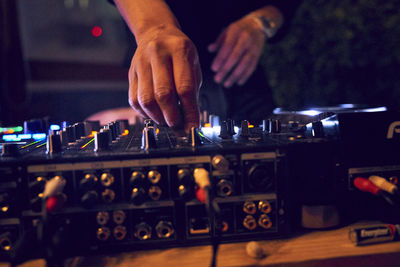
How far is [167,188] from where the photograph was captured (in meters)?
0.59

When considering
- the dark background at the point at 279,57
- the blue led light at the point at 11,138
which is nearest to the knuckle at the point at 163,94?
the blue led light at the point at 11,138

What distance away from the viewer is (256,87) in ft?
5.37

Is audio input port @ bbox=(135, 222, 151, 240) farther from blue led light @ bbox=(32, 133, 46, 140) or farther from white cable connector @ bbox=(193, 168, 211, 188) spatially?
blue led light @ bbox=(32, 133, 46, 140)

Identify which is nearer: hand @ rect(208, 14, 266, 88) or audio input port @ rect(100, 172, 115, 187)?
audio input port @ rect(100, 172, 115, 187)

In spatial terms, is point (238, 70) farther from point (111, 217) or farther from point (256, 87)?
point (111, 217)

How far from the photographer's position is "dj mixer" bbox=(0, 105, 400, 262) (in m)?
0.56

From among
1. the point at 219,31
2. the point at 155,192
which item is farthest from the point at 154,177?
the point at 219,31

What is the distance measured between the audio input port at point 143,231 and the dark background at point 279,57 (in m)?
1.13

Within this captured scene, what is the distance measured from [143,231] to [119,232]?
0.15ft

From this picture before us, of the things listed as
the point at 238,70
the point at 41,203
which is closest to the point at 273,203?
the point at 41,203

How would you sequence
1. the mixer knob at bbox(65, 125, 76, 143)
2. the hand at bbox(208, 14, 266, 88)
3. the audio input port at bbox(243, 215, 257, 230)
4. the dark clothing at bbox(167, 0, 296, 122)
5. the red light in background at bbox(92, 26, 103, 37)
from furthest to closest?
the red light in background at bbox(92, 26, 103, 37)
the dark clothing at bbox(167, 0, 296, 122)
the hand at bbox(208, 14, 266, 88)
the mixer knob at bbox(65, 125, 76, 143)
the audio input port at bbox(243, 215, 257, 230)

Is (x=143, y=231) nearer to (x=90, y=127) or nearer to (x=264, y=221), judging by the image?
(x=264, y=221)

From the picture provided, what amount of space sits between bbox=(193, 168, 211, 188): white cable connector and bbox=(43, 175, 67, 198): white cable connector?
0.25 m

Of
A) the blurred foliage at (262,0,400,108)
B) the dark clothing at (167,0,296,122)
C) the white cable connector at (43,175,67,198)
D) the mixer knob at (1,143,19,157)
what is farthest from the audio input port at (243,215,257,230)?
the blurred foliage at (262,0,400,108)
